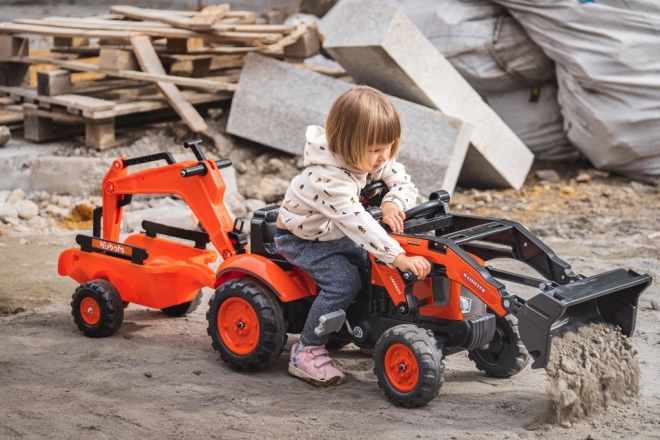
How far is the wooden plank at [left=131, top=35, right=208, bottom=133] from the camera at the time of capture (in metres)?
6.83

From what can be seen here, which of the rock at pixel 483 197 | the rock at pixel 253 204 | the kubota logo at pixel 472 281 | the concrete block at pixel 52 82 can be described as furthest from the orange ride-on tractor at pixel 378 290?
the rock at pixel 483 197

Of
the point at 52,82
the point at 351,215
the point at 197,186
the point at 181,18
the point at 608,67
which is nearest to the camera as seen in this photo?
the point at 351,215

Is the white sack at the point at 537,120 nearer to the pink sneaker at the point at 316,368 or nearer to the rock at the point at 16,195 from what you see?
the rock at the point at 16,195

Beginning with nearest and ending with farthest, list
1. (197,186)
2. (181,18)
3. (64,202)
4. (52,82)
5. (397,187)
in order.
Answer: (397,187) → (197,186) → (64,202) → (52,82) → (181,18)

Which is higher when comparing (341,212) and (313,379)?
(341,212)

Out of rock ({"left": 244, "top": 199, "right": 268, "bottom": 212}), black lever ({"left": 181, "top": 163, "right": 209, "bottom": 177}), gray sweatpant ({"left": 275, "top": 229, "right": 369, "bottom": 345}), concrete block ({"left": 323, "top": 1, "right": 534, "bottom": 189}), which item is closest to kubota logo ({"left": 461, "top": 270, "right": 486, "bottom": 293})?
gray sweatpant ({"left": 275, "top": 229, "right": 369, "bottom": 345})

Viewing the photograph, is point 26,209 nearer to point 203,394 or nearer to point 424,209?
point 203,394

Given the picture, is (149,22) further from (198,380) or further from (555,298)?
(555,298)

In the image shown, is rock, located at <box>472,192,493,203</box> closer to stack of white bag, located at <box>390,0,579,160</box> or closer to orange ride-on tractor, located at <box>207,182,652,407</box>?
stack of white bag, located at <box>390,0,579,160</box>

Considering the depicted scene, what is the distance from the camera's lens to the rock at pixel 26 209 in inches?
Answer: 242

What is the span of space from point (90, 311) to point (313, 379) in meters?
1.22

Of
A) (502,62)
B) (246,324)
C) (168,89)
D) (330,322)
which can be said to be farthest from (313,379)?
(502,62)

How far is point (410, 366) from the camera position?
317 cm

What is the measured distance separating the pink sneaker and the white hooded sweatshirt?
473 millimetres
